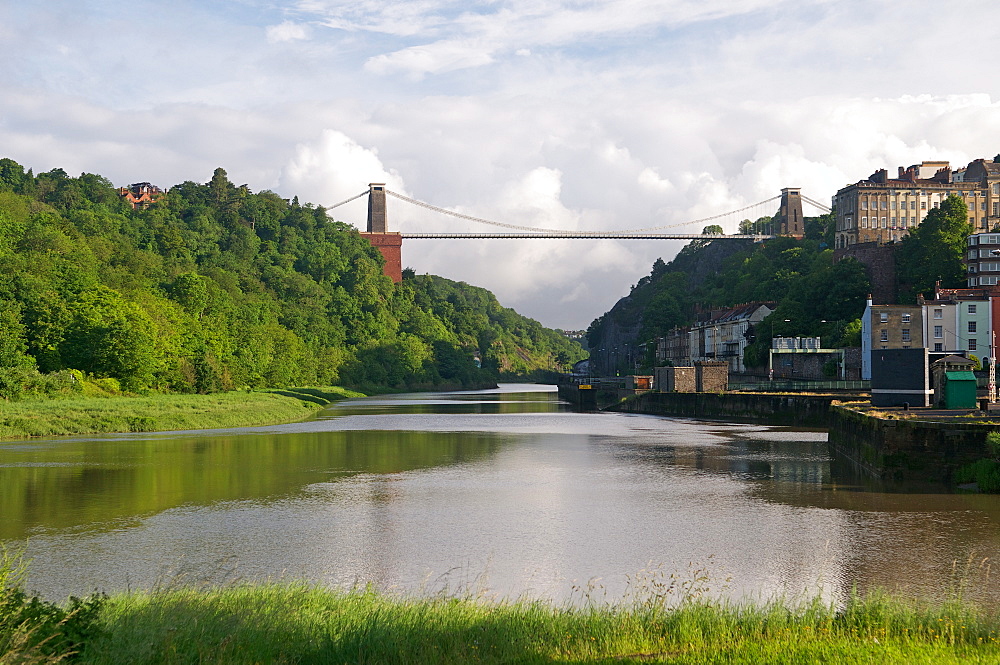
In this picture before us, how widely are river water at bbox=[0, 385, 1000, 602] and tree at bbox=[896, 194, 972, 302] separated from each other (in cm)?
4716

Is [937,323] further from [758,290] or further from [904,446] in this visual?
[904,446]

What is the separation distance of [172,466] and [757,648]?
24.3 m

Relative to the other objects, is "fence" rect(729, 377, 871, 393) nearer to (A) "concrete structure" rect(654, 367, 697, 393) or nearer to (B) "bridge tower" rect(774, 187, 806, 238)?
(A) "concrete structure" rect(654, 367, 697, 393)

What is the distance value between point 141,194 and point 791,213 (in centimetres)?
9853

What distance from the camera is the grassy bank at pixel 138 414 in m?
40.0

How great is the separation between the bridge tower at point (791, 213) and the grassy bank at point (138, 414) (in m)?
98.8

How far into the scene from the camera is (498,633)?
9477mm

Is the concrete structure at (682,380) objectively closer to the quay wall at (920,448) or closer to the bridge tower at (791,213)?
the quay wall at (920,448)

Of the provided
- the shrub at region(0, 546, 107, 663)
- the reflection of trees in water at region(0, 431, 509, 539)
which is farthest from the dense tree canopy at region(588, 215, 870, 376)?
the shrub at region(0, 546, 107, 663)

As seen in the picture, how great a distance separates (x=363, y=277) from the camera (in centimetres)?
14038

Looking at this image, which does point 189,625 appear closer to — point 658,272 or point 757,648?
point 757,648

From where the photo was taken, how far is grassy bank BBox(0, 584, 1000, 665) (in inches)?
328

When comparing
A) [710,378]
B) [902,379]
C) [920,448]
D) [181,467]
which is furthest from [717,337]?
[181,467]

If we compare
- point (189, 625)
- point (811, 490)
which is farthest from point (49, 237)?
point (189, 625)
